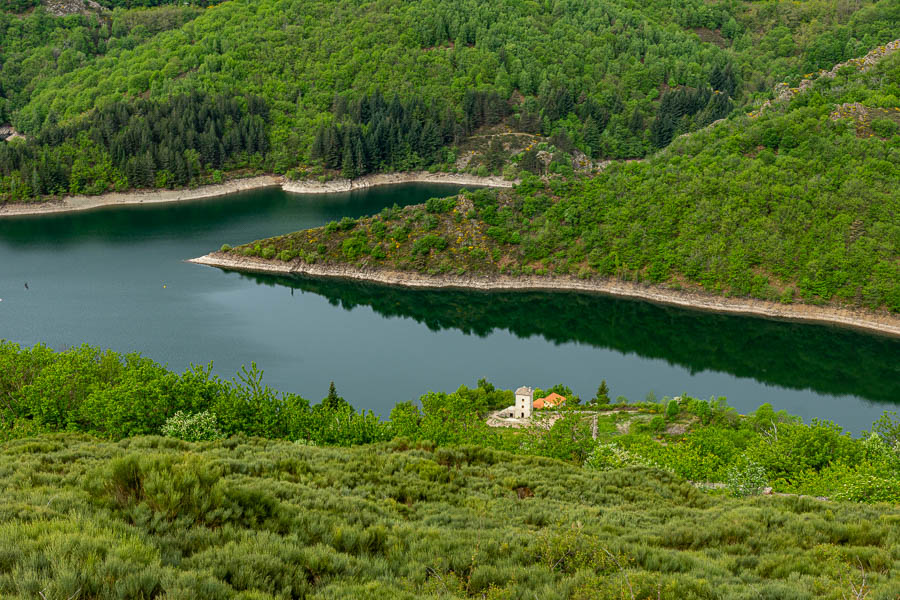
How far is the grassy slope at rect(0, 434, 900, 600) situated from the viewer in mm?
12102

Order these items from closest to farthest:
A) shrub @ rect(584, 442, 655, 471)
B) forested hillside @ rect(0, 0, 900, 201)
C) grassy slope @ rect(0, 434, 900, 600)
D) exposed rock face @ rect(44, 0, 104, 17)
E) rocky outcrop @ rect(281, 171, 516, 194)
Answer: grassy slope @ rect(0, 434, 900, 600), shrub @ rect(584, 442, 655, 471), rocky outcrop @ rect(281, 171, 516, 194), forested hillside @ rect(0, 0, 900, 201), exposed rock face @ rect(44, 0, 104, 17)

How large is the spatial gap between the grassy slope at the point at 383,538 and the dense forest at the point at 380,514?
0.05 metres

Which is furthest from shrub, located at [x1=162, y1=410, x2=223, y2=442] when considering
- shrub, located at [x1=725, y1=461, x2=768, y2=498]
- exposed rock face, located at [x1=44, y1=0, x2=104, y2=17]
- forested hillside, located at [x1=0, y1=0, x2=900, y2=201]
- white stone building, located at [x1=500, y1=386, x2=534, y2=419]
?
exposed rock face, located at [x1=44, y1=0, x2=104, y2=17]

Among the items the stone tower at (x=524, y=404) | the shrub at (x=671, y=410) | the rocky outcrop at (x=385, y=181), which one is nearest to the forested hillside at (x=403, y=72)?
the rocky outcrop at (x=385, y=181)

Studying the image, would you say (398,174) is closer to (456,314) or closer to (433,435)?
(456,314)

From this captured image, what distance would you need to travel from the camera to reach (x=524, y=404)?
2172 inches

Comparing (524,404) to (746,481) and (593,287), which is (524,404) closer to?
(746,481)

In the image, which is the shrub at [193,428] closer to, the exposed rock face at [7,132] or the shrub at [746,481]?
the shrub at [746,481]

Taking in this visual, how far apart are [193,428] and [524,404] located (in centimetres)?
2956

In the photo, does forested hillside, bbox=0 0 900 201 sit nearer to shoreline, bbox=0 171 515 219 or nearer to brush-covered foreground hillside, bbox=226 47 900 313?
shoreline, bbox=0 171 515 219

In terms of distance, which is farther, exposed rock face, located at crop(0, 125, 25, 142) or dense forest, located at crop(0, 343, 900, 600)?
exposed rock face, located at crop(0, 125, 25, 142)

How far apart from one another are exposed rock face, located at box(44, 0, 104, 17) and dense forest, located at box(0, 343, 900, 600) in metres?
195

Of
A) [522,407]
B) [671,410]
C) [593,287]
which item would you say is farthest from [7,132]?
[671,410]

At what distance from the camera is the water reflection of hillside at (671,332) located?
220 ft
